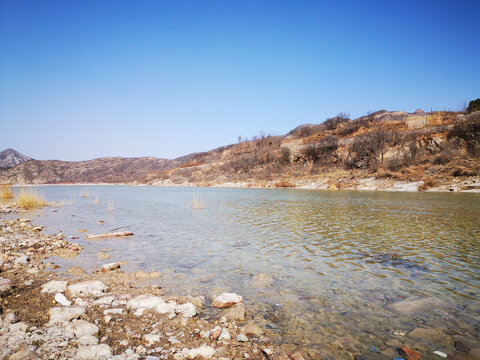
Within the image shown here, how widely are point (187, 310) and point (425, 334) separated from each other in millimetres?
3399

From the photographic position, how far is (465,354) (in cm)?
315

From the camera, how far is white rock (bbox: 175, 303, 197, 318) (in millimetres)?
4069

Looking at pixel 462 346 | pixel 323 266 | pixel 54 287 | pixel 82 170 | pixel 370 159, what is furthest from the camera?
pixel 82 170

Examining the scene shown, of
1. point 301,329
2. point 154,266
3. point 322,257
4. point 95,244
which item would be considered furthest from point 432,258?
point 95,244

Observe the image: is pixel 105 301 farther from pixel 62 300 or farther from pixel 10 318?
pixel 10 318

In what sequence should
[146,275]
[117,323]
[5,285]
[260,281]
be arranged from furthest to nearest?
[146,275] < [260,281] < [5,285] < [117,323]

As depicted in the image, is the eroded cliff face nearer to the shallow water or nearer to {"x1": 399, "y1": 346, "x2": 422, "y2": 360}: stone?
the shallow water

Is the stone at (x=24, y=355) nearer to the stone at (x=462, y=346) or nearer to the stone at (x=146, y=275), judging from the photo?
the stone at (x=146, y=275)

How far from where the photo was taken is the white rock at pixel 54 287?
497 cm

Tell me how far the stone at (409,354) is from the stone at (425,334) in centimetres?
39

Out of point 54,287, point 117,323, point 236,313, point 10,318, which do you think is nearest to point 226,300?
point 236,313

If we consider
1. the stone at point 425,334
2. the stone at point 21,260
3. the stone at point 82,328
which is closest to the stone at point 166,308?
the stone at point 82,328

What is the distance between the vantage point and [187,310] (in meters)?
4.15

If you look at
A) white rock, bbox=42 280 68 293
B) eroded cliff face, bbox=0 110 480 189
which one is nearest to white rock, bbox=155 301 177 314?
white rock, bbox=42 280 68 293
